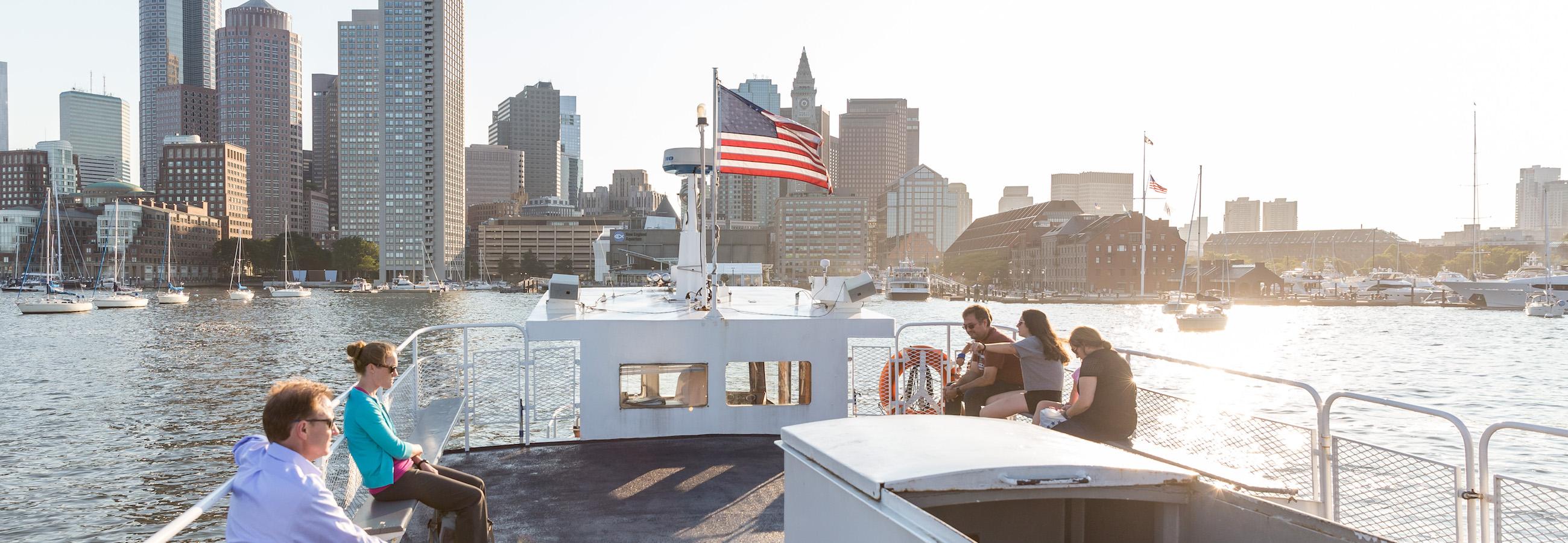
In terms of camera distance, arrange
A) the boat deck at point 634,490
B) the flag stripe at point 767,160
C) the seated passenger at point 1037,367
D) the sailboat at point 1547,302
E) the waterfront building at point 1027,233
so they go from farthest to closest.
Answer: the waterfront building at point 1027,233 < the sailboat at point 1547,302 < the flag stripe at point 767,160 < the seated passenger at point 1037,367 < the boat deck at point 634,490

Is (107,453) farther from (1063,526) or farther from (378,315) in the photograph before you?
(378,315)

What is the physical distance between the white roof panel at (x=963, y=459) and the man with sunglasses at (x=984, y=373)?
4.14m

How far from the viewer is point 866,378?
76.2 feet

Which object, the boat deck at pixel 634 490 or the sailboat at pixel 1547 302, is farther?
the sailboat at pixel 1547 302

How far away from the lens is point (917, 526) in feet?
10.1

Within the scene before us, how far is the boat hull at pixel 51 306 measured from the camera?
85.2 metres

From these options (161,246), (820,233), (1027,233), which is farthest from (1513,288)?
(161,246)

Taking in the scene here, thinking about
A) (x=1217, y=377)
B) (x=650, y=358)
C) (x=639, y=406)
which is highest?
(x=650, y=358)

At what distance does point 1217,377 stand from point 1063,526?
5185 centimetres

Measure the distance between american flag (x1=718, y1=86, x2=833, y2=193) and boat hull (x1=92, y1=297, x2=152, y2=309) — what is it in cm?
11346

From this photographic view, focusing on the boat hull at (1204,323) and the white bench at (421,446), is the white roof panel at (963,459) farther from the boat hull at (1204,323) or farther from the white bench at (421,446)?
the boat hull at (1204,323)

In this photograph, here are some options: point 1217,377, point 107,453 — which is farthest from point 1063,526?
point 1217,377

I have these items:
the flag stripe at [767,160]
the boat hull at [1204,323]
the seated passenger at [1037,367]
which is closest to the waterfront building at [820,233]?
the boat hull at [1204,323]

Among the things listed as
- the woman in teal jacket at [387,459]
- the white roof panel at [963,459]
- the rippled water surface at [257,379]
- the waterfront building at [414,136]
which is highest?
the waterfront building at [414,136]
